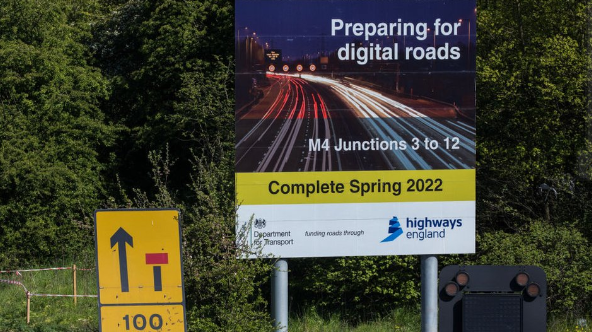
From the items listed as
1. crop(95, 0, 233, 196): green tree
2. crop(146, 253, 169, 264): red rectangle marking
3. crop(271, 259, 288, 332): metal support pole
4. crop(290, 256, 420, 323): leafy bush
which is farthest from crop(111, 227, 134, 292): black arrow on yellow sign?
crop(95, 0, 233, 196): green tree

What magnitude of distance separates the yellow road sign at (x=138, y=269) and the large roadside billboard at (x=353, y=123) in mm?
5986

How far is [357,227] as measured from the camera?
11.6m

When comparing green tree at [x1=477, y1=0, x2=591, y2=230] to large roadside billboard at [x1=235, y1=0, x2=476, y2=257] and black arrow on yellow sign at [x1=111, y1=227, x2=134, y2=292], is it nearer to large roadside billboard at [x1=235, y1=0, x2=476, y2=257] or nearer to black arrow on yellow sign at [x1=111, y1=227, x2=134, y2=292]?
large roadside billboard at [x1=235, y1=0, x2=476, y2=257]

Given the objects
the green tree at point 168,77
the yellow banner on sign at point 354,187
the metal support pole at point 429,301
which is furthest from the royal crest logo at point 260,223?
the green tree at point 168,77

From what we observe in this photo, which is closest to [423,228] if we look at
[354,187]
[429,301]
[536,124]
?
[354,187]

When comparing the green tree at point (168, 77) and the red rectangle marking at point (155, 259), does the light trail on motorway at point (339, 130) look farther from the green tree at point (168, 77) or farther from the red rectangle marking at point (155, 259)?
the green tree at point (168, 77)

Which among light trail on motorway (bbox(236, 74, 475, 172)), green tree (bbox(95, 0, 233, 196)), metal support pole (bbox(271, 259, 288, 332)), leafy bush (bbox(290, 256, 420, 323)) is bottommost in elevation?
leafy bush (bbox(290, 256, 420, 323))

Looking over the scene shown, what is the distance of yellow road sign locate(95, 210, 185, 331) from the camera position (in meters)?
5.29

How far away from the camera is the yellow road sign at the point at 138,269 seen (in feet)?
17.4

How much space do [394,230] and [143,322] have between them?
22.5ft

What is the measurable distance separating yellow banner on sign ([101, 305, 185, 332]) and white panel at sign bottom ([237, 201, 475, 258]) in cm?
607

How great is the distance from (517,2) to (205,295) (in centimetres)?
1302

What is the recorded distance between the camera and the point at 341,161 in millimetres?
11523

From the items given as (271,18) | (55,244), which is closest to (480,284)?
(271,18)
